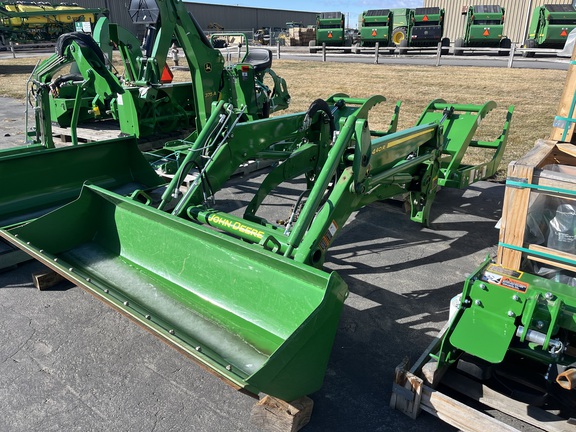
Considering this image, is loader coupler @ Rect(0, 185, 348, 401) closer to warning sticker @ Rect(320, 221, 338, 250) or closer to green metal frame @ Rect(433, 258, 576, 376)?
warning sticker @ Rect(320, 221, 338, 250)

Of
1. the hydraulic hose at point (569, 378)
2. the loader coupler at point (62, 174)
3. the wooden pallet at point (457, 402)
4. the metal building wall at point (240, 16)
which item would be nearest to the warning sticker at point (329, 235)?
the wooden pallet at point (457, 402)

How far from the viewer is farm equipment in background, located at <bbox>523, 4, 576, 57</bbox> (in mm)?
21875

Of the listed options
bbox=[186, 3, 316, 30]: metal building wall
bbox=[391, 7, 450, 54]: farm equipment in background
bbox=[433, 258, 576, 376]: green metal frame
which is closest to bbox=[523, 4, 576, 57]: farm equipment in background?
bbox=[391, 7, 450, 54]: farm equipment in background

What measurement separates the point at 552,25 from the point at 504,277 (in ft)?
78.6

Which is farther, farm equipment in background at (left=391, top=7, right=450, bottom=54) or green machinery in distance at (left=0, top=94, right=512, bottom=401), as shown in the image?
farm equipment in background at (left=391, top=7, right=450, bottom=54)

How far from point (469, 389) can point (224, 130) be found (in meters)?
2.83

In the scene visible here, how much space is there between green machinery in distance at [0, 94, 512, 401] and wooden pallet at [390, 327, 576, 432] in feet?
1.87

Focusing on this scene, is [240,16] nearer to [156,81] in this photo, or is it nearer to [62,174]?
[156,81]

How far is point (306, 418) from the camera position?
2805 mm

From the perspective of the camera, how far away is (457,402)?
8.79 feet

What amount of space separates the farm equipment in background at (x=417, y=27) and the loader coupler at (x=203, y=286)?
78.5ft

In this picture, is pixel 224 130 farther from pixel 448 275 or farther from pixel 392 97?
pixel 392 97

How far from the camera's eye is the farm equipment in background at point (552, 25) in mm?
21875

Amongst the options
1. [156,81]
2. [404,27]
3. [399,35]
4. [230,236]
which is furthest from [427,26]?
[230,236]
